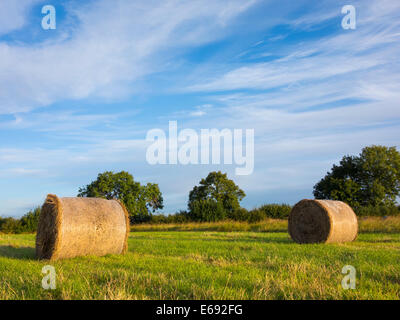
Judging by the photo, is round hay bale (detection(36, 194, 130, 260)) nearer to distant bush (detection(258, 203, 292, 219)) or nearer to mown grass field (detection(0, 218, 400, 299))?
mown grass field (detection(0, 218, 400, 299))

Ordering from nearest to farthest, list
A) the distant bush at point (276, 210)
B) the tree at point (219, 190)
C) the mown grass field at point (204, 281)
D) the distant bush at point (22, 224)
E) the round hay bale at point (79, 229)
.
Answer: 1. the mown grass field at point (204, 281)
2. the round hay bale at point (79, 229)
3. the distant bush at point (22, 224)
4. the distant bush at point (276, 210)
5. the tree at point (219, 190)

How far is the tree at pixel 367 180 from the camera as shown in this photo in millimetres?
46625

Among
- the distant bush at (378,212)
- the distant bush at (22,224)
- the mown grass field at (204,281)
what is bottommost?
the distant bush at (22,224)

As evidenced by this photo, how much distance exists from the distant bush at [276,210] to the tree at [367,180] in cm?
1036

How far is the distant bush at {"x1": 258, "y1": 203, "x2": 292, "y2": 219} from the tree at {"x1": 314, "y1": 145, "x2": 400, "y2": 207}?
34.0ft

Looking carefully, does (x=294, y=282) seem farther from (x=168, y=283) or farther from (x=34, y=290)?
(x=34, y=290)

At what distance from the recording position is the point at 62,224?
10.2 m

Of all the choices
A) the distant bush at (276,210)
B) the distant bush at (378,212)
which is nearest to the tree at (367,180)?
the distant bush at (276,210)

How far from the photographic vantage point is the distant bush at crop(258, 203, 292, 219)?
126 feet

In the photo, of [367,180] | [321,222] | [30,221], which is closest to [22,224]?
[30,221]

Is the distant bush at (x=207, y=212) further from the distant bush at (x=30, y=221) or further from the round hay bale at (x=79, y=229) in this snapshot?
the round hay bale at (x=79, y=229)

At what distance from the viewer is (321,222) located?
51.0 ft

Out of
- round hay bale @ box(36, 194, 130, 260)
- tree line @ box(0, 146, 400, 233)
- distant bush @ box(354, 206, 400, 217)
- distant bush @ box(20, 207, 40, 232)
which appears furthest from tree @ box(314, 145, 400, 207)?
round hay bale @ box(36, 194, 130, 260)

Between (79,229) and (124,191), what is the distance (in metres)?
39.9
